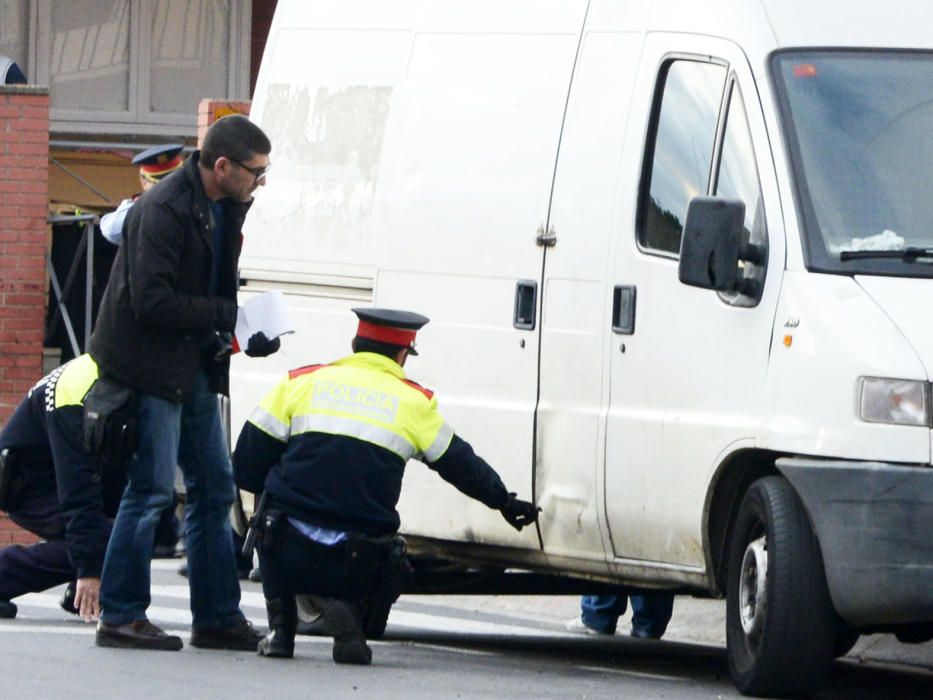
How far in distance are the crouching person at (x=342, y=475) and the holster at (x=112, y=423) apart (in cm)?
36

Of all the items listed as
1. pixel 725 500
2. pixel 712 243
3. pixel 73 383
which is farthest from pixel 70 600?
pixel 712 243

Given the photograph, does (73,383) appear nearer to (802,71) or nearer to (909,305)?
(802,71)

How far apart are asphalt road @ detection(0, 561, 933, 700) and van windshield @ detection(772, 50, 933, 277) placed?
1.45 metres

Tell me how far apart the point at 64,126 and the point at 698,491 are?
38.4 feet

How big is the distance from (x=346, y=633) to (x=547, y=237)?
1.52 m

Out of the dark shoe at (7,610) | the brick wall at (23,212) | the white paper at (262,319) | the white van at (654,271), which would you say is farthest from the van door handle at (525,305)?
the brick wall at (23,212)

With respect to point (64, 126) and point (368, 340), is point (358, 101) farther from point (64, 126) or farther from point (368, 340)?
point (64, 126)

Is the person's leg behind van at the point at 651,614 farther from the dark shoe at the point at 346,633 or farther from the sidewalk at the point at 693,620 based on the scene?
the dark shoe at the point at 346,633

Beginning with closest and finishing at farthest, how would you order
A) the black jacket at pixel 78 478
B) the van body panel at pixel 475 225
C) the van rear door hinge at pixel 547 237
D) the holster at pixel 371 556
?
the holster at pixel 371 556 < the van rear door hinge at pixel 547 237 < the van body panel at pixel 475 225 < the black jacket at pixel 78 478

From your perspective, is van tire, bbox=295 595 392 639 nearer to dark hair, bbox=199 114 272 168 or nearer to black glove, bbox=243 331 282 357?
black glove, bbox=243 331 282 357

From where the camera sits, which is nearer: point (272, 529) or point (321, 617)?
point (272, 529)

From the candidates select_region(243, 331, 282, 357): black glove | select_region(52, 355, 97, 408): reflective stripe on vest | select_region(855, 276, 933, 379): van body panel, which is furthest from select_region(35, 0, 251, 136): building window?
select_region(855, 276, 933, 379): van body panel

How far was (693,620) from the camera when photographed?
11.1m

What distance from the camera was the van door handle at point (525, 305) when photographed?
7945 millimetres
